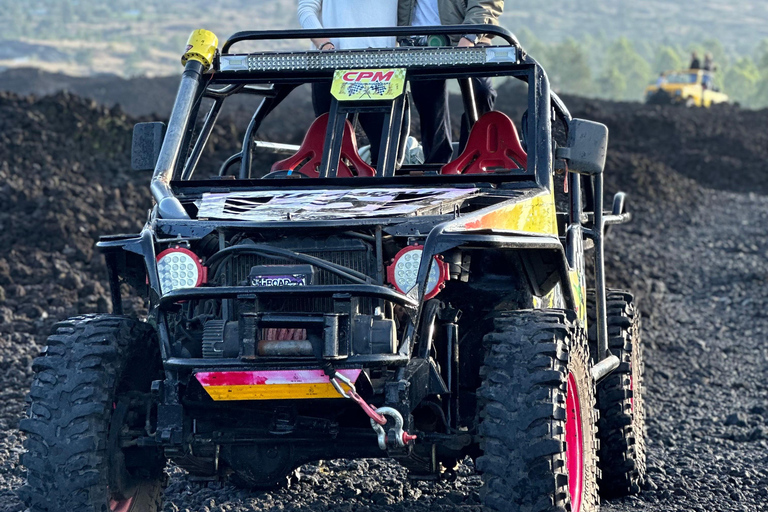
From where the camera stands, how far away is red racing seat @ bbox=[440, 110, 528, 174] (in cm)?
662

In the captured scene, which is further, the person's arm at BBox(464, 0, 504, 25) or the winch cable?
the person's arm at BBox(464, 0, 504, 25)

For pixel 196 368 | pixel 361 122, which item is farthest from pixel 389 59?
pixel 196 368

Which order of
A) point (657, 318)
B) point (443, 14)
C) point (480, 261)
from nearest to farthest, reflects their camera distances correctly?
point (480, 261) < point (443, 14) < point (657, 318)

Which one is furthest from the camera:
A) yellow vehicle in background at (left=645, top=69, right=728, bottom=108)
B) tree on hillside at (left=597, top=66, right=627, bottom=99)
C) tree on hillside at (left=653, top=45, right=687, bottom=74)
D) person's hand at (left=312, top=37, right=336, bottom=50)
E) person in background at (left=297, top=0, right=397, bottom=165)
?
tree on hillside at (left=653, top=45, right=687, bottom=74)

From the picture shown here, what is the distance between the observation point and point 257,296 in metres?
4.75

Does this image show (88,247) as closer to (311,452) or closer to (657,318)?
(657,318)

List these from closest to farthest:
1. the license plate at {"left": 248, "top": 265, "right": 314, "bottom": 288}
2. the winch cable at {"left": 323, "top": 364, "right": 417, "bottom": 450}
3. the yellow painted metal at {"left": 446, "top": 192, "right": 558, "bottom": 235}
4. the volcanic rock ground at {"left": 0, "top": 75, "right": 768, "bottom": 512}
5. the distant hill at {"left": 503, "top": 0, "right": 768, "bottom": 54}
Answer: the winch cable at {"left": 323, "top": 364, "right": 417, "bottom": 450}
the license plate at {"left": 248, "top": 265, "right": 314, "bottom": 288}
the yellow painted metal at {"left": 446, "top": 192, "right": 558, "bottom": 235}
the volcanic rock ground at {"left": 0, "top": 75, "right": 768, "bottom": 512}
the distant hill at {"left": 503, "top": 0, "right": 768, "bottom": 54}

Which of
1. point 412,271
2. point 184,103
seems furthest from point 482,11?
point 412,271

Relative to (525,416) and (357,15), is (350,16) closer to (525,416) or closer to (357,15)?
(357,15)

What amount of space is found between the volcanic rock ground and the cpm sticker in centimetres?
196

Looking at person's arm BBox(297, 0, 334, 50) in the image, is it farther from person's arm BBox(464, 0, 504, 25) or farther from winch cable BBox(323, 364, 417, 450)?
winch cable BBox(323, 364, 417, 450)

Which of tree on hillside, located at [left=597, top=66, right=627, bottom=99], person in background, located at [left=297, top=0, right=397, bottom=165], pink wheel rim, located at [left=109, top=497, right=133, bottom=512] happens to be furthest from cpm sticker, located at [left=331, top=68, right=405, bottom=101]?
tree on hillside, located at [left=597, top=66, right=627, bottom=99]

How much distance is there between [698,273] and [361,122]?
36.0 feet

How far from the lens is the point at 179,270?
5141 mm
